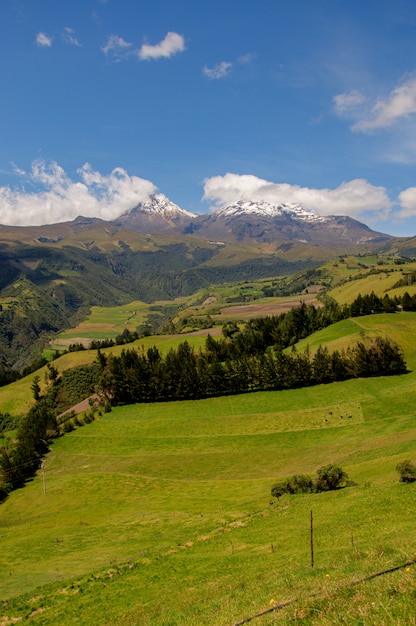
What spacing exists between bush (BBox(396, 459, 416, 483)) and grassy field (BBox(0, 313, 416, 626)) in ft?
6.33

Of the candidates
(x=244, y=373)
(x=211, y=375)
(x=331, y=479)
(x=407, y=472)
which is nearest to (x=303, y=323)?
(x=244, y=373)

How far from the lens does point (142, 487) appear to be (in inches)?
3078

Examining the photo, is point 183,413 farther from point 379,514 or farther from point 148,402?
point 379,514

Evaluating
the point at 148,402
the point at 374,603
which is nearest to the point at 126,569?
the point at 374,603

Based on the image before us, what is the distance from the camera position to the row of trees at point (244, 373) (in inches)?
4729

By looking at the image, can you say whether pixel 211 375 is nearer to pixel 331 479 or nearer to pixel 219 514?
pixel 219 514

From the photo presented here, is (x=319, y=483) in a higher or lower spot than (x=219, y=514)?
higher

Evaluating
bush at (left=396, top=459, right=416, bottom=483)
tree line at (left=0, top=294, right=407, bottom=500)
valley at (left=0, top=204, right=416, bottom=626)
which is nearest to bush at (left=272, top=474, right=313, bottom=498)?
valley at (left=0, top=204, right=416, bottom=626)

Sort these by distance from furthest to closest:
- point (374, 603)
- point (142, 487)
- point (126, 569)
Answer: point (142, 487), point (126, 569), point (374, 603)

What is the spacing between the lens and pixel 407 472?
43562 millimetres

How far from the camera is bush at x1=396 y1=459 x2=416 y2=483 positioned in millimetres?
43097

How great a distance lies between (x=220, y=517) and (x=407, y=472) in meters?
23.5

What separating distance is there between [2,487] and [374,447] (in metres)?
80.4

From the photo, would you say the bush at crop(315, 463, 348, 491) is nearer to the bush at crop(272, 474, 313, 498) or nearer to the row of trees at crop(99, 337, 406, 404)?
the bush at crop(272, 474, 313, 498)
